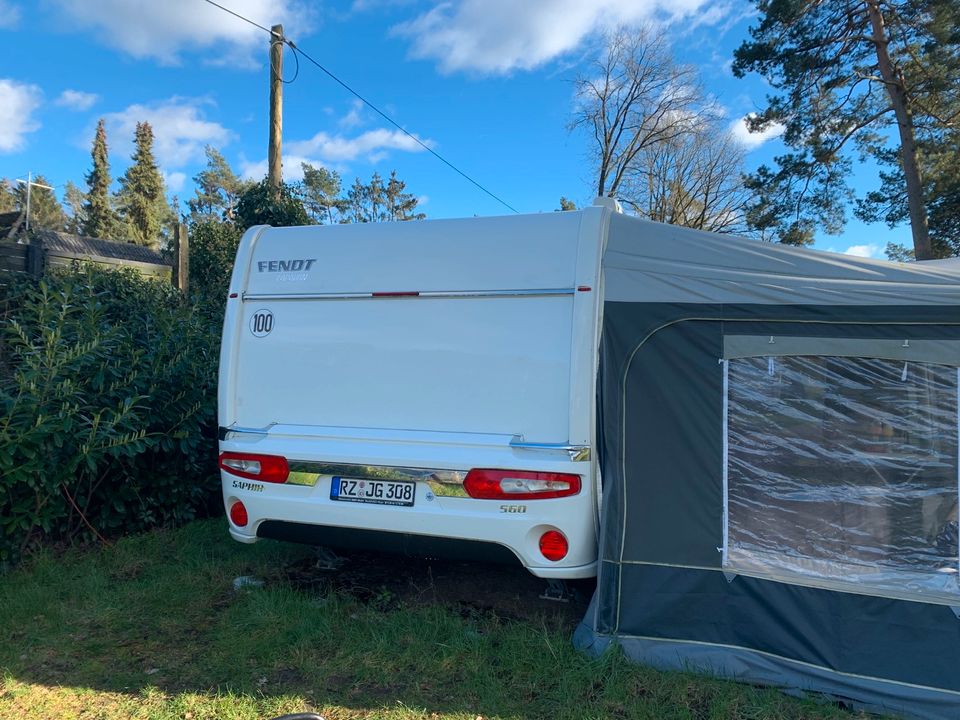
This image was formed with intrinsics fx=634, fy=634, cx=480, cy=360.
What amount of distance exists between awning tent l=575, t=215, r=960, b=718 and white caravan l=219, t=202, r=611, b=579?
0.22 meters

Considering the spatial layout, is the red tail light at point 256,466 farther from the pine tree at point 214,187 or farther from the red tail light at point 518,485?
the pine tree at point 214,187

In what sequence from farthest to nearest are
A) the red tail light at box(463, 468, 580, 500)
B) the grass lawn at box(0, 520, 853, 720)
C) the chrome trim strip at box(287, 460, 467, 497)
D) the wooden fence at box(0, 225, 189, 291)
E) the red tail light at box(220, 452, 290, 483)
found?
the wooden fence at box(0, 225, 189, 291)
the red tail light at box(220, 452, 290, 483)
the chrome trim strip at box(287, 460, 467, 497)
the red tail light at box(463, 468, 580, 500)
the grass lawn at box(0, 520, 853, 720)

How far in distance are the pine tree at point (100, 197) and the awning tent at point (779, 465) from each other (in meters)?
58.0

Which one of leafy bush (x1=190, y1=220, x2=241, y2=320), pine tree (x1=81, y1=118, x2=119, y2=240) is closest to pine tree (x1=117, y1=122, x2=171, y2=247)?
pine tree (x1=81, y1=118, x2=119, y2=240)

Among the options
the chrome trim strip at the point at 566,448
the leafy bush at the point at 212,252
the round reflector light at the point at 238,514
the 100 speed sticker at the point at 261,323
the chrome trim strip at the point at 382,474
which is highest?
the leafy bush at the point at 212,252

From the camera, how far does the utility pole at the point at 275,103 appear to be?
1032 centimetres

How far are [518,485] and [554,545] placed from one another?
1.22ft

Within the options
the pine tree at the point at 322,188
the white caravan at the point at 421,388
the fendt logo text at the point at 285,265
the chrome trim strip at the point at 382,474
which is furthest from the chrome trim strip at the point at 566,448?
the pine tree at the point at 322,188

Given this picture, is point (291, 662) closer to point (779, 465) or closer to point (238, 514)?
point (238, 514)

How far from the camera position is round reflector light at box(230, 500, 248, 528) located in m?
3.85

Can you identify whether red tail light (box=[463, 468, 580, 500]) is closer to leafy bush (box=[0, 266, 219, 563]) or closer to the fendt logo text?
the fendt logo text

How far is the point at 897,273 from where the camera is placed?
304 centimetres

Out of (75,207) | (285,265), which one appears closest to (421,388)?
(285,265)

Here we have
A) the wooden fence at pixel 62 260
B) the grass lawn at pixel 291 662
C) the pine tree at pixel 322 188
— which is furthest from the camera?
the pine tree at pixel 322 188
